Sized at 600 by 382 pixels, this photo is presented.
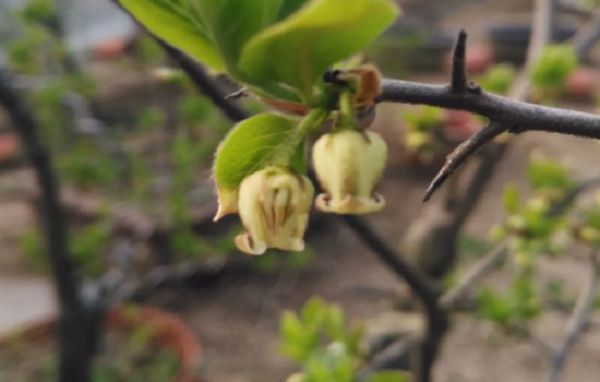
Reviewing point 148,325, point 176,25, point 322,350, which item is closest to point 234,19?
point 176,25

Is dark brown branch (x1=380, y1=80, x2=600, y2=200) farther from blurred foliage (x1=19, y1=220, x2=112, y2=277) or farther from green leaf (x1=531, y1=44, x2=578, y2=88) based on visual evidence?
blurred foliage (x1=19, y1=220, x2=112, y2=277)

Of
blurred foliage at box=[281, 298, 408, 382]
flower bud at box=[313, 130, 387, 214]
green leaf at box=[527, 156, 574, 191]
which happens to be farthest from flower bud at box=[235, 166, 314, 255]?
green leaf at box=[527, 156, 574, 191]

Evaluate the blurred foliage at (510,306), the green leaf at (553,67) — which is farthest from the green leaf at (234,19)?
the blurred foliage at (510,306)

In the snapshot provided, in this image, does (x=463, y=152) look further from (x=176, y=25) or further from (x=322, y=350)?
(x=322, y=350)

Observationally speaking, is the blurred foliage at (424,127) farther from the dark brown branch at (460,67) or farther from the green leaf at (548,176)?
the dark brown branch at (460,67)

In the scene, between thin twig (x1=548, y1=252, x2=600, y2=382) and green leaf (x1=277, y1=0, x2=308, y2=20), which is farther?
thin twig (x1=548, y1=252, x2=600, y2=382)

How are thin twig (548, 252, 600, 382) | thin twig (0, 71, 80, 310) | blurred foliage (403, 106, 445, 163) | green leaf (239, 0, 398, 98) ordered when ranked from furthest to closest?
1. thin twig (0, 71, 80, 310)
2. blurred foliage (403, 106, 445, 163)
3. thin twig (548, 252, 600, 382)
4. green leaf (239, 0, 398, 98)

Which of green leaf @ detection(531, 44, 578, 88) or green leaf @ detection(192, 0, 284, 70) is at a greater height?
green leaf @ detection(192, 0, 284, 70)
